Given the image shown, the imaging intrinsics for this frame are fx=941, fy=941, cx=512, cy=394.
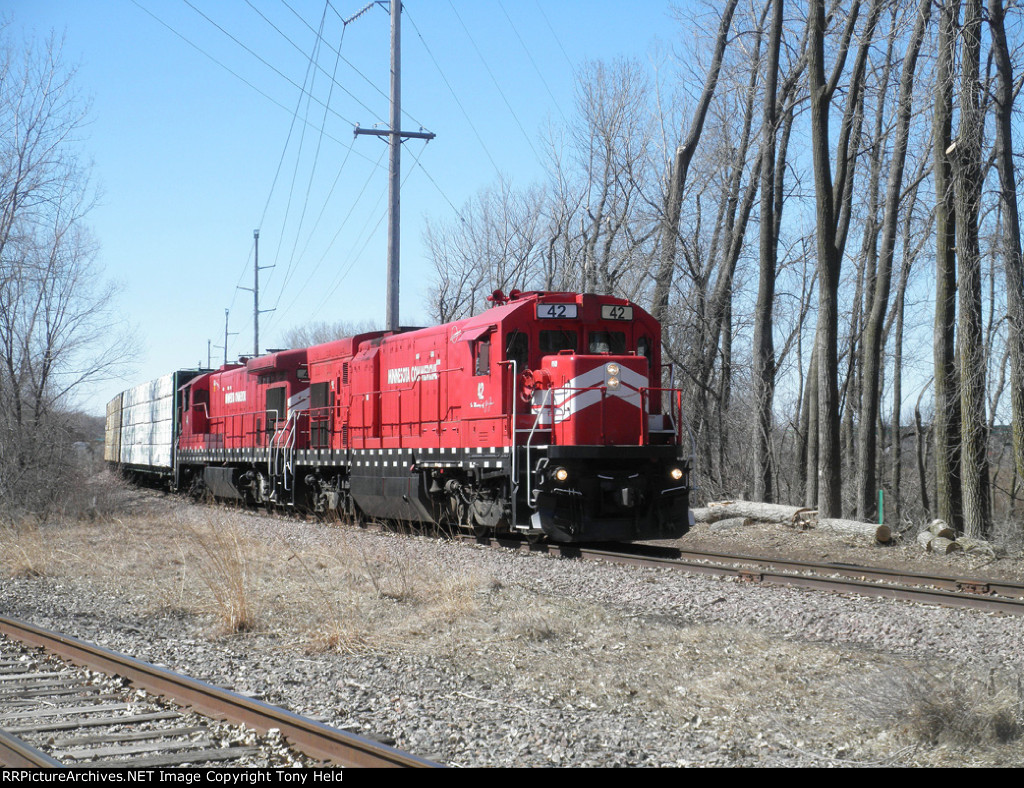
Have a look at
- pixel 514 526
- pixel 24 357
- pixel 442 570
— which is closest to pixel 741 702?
pixel 442 570

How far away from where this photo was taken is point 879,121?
25406 millimetres

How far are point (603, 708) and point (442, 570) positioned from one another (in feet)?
17.4

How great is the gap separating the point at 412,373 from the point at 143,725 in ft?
35.0

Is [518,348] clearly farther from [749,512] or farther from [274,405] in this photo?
[274,405]

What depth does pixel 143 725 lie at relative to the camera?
5344 mm

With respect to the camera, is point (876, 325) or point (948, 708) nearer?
point (948, 708)

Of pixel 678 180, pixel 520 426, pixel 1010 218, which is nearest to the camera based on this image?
pixel 520 426

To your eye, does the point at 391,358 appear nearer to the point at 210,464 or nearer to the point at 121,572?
the point at 121,572

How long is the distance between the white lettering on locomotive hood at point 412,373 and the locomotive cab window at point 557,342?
7.91ft

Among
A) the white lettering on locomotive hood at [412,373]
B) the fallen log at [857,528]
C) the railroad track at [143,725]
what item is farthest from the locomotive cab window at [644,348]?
the railroad track at [143,725]

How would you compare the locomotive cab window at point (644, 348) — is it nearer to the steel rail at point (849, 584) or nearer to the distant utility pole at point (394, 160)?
the steel rail at point (849, 584)

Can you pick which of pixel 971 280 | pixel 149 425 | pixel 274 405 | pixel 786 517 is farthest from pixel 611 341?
pixel 149 425

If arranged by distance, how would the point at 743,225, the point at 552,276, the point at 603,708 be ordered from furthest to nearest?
the point at 552,276 → the point at 743,225 → the point at 603,708

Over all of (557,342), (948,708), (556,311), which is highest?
(556,311)
